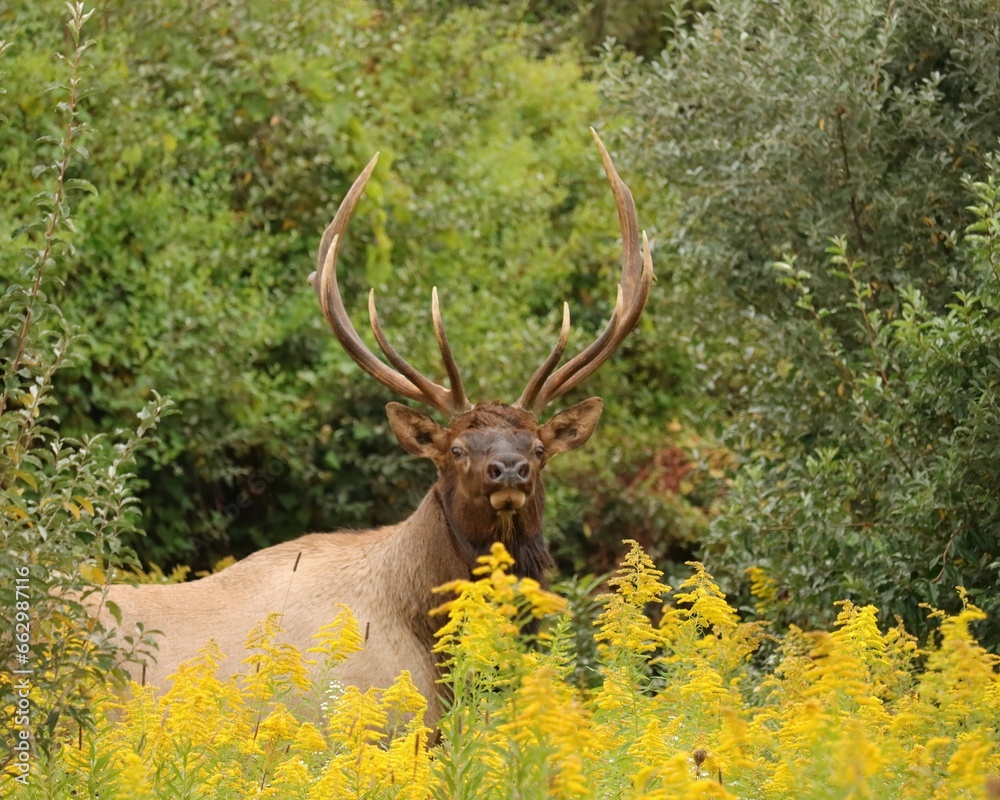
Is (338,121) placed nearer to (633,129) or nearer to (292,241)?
(292,241)

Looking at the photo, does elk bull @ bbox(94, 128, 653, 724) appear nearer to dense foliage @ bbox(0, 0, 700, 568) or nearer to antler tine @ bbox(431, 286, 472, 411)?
antler tine @ bbox(431, 286, 472, 411)

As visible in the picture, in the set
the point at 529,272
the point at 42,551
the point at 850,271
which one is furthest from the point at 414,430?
the point at 529,272

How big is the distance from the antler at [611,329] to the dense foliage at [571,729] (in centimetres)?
174

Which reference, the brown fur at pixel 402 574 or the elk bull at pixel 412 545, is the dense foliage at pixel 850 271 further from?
the brown fur at pixel 402 574

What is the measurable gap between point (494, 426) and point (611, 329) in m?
0.94

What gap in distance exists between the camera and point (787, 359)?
8.46 meters

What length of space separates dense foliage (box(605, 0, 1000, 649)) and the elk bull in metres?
1.12

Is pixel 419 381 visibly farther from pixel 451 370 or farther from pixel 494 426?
pixel 494 426

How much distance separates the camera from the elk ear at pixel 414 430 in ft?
23.2

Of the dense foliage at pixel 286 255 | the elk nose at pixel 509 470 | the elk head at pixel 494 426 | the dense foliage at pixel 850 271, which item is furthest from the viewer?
the dense foliage at pixel 286 255

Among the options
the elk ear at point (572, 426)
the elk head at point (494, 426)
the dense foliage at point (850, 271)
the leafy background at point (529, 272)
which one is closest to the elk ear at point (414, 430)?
the elk head at point (494, 426)

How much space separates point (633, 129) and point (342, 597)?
414cm

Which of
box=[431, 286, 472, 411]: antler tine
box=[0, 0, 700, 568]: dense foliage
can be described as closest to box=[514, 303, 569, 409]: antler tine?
box=[431, 286, 472, 411]: antler tine

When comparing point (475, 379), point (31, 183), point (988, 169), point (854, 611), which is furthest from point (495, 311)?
point (854, 611)
